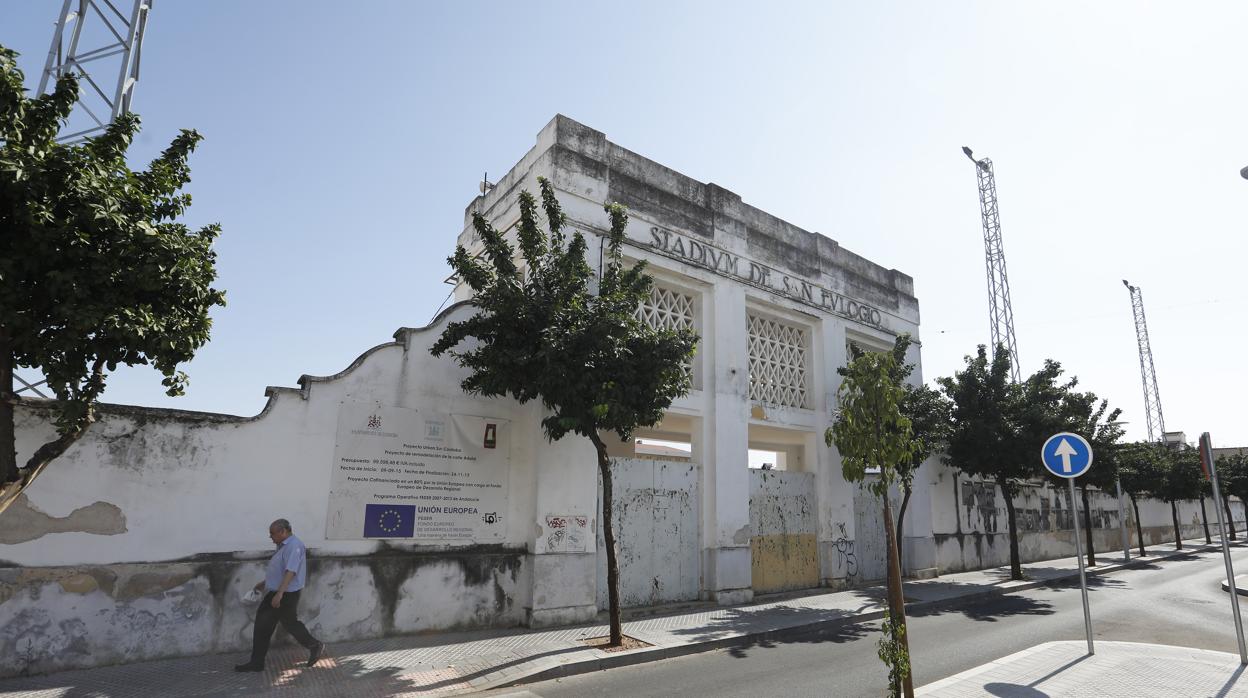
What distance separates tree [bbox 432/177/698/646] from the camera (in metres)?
8.50

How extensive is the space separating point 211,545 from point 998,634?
35.9ft

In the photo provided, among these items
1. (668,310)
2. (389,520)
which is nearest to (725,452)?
(668,310)

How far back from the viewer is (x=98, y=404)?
7.29m

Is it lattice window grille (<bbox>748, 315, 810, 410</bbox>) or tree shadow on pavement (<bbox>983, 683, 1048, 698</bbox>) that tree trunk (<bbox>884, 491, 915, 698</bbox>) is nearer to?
tree shadow on pavement (<bbox>983, 683, 1048, 698</bbox>)

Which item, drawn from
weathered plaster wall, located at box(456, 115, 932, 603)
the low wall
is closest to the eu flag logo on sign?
the low wall

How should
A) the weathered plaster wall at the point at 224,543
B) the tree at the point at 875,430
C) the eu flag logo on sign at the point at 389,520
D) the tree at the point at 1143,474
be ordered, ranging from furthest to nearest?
the tree at the point at 1143,474, the eu flag logo on sign at the point at 389,520, the weathered plaster wall at the point at 224,543, the tree at the point at 875,430

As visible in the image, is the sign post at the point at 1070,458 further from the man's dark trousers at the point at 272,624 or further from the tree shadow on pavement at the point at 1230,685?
the man's dark trousers at the point at 272,624

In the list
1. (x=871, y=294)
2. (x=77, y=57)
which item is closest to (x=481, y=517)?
(x=77, y=57)

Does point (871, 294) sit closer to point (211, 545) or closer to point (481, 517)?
point (481, 517)

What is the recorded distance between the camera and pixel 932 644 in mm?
9250

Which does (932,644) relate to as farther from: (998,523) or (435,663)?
A: (998,523)

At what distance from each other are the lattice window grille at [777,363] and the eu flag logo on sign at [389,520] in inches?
302

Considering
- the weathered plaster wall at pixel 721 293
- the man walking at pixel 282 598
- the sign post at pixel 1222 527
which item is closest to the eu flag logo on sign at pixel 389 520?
the man walking at pixel 282 598

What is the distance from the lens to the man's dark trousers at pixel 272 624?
23.4 feet
